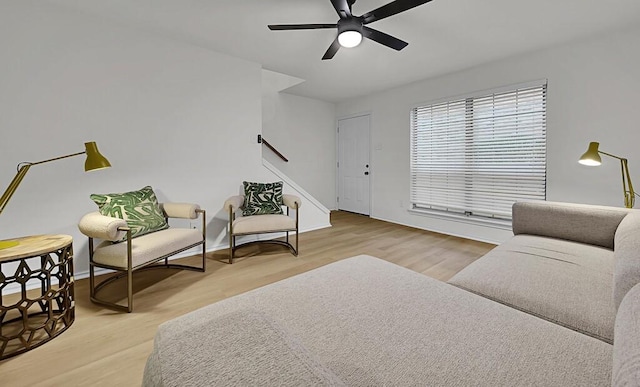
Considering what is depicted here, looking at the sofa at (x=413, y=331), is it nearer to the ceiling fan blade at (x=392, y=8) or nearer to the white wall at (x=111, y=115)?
the ceiling fan blade at (x=392, y=8)

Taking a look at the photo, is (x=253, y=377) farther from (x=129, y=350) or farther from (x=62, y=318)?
(x=62, y=318)

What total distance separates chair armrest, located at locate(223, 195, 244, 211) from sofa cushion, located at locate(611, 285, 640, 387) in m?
2.86

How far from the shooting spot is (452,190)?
4.18 m

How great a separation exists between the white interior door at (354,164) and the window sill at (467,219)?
1183 millimetres

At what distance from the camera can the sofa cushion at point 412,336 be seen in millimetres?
669

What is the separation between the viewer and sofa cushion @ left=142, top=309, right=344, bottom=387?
487mm

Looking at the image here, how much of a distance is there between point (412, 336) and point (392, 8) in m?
2.14

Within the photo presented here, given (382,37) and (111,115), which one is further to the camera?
(111,115)

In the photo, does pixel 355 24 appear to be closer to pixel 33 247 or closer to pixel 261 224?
pixel 261 224

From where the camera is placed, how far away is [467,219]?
3957mm

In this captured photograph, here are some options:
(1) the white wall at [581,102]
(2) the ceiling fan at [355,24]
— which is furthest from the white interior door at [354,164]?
(2) the ceiling fan at [355,24]

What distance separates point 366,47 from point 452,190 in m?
2.37

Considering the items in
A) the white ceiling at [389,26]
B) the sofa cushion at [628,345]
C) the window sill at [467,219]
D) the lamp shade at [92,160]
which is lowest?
the window sill at [467,219]

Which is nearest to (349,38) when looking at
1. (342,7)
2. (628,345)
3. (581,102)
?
(342,7)
